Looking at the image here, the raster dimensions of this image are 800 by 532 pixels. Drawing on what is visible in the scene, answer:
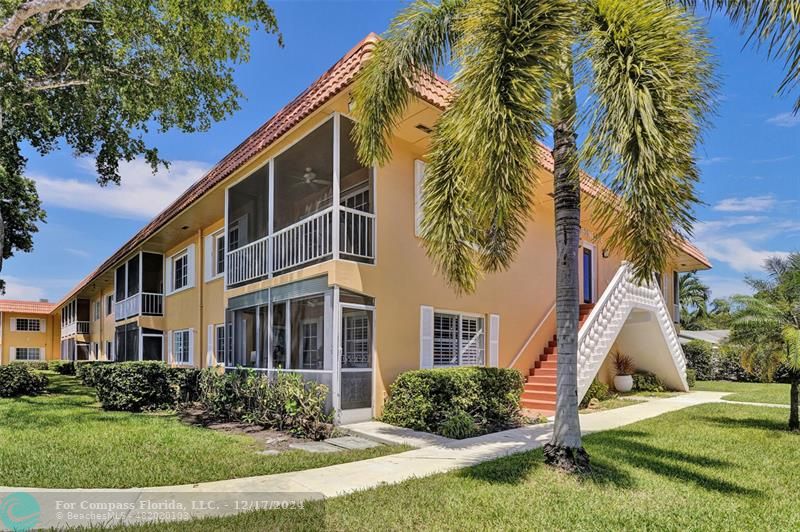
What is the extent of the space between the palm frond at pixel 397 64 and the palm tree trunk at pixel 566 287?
2.08 m

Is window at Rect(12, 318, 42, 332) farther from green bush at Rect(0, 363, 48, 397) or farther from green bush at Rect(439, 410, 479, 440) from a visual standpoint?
green bush at Rect(439, 410, 479, 440)

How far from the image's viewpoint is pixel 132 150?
17672 millimetres

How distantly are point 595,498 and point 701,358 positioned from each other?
78.3 ft

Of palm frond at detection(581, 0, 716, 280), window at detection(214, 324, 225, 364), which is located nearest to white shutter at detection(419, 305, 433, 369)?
palm frond at detection(581, 0, 716, 280)

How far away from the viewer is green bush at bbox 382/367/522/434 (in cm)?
975

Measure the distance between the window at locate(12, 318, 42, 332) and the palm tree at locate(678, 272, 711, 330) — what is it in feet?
190

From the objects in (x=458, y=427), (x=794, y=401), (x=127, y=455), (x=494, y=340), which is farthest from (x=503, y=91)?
(x=794, y=401)

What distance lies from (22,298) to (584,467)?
60041 millimetres

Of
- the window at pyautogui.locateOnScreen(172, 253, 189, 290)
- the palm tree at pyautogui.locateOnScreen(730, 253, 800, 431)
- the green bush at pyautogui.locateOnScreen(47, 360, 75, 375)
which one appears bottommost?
the green bush at pyautogui.locateOnScreen(47, 360, 75, 375)

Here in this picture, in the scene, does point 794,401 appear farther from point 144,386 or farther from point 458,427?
point 144,386

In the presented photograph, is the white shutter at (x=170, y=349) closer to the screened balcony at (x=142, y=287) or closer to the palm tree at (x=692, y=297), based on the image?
the screened balcony at (x=142, y=287)

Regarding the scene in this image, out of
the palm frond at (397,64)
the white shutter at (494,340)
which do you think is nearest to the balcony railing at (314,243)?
the palm frond at (397,64)

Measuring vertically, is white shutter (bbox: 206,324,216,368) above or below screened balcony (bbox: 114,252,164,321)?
below

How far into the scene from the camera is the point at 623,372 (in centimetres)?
1777
